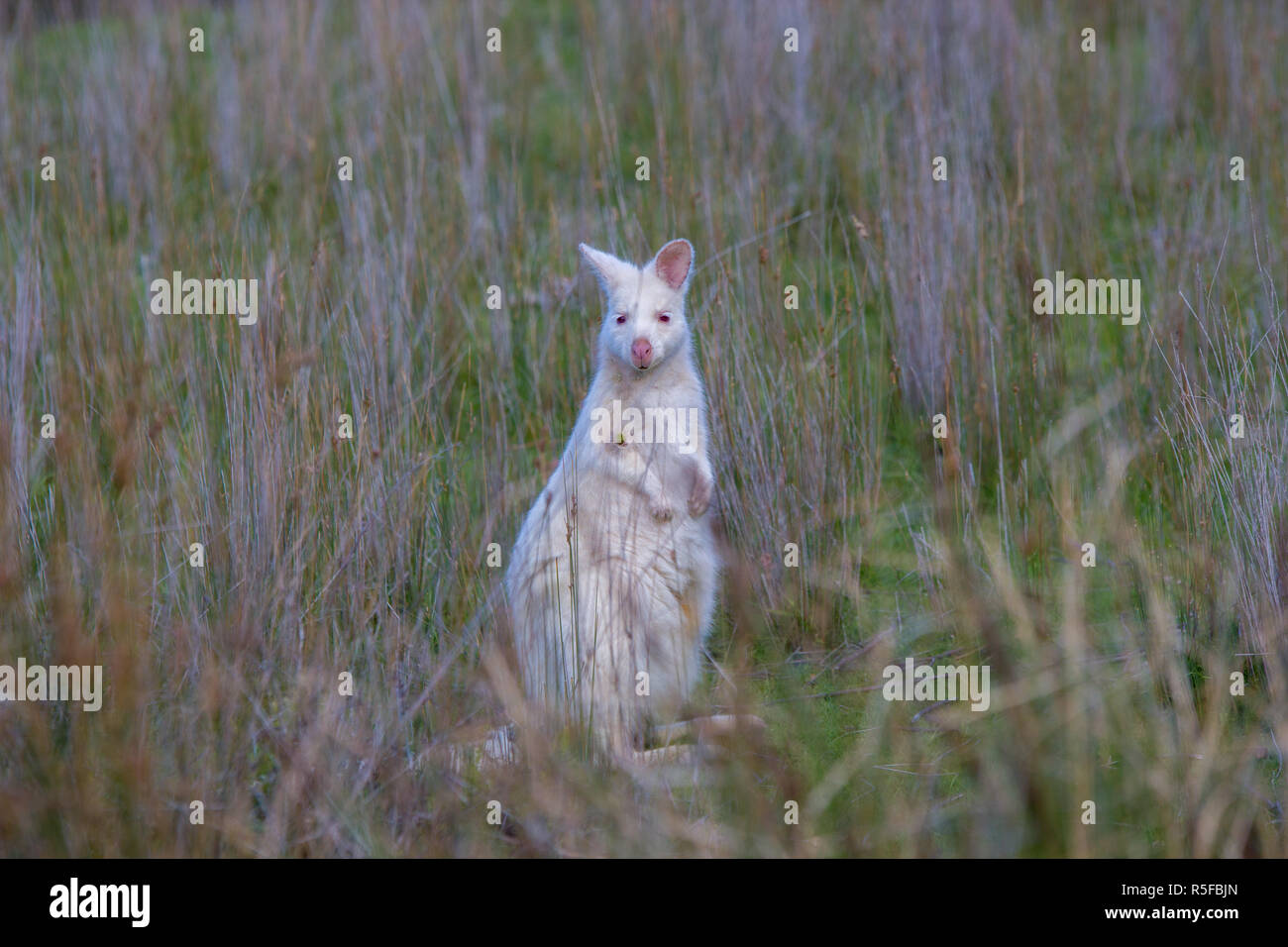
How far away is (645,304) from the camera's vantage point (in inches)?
121

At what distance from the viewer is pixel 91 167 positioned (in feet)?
17.2

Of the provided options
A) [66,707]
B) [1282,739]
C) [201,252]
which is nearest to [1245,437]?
[1282,739]

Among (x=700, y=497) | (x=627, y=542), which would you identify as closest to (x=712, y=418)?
(x=700, y=497)

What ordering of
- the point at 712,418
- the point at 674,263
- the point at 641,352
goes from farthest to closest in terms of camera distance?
the point at 712,418 → the point at 674,263 → the point at 641,352

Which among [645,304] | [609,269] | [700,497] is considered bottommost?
[700,497]

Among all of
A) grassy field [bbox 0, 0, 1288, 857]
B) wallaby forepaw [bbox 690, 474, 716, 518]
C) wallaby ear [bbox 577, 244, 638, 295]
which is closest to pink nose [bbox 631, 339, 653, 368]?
wallaby ear [bbox 577, 244, 638, 295]

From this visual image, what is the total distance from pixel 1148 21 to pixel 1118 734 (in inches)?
191

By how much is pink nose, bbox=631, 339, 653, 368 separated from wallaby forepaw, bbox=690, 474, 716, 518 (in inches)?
13.0

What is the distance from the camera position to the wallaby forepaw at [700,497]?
3.06 metres

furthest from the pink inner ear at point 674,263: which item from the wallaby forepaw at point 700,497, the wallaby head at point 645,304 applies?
the wallaby forepaw at point 700,497

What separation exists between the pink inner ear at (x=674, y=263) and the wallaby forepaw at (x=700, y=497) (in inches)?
20.1

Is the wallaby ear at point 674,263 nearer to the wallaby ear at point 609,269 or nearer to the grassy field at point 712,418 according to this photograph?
the wallaby ear at point 609,269

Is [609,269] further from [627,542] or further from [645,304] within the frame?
[627,542]

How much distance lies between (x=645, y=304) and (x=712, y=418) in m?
0.70
